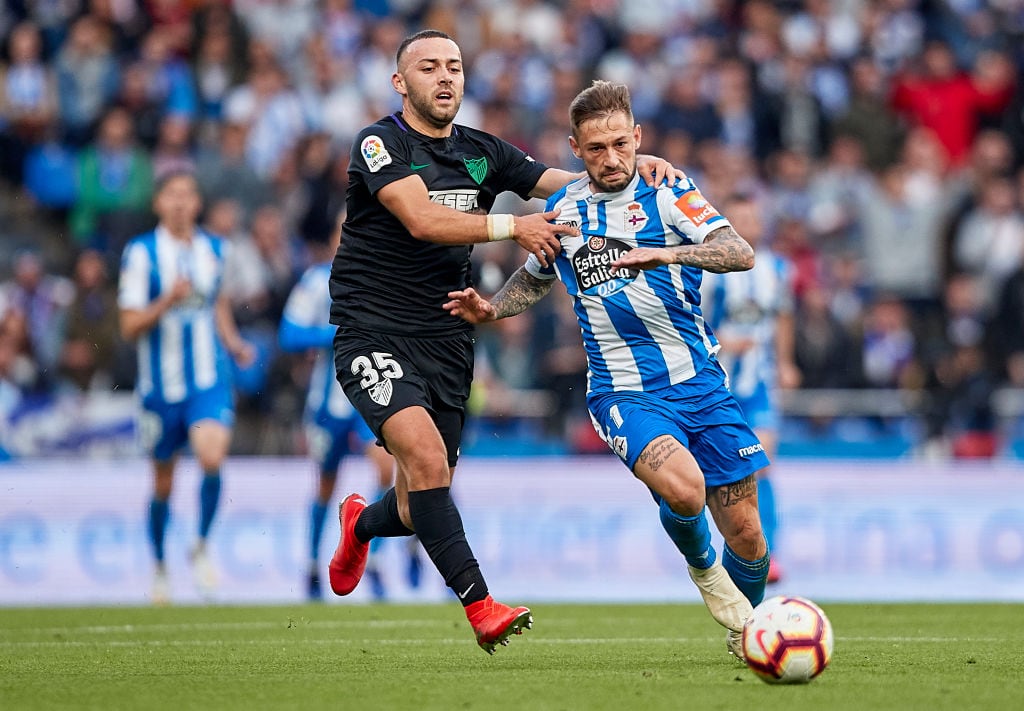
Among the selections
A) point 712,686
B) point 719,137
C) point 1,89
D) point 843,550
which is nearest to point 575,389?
point 843,550

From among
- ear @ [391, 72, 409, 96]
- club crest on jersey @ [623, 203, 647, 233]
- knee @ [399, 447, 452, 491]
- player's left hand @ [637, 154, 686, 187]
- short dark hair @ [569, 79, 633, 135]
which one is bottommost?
knee @ [399, 447, 452, 491]

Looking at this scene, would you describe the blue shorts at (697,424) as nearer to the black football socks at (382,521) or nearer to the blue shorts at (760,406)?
the black football socks at (382,521)

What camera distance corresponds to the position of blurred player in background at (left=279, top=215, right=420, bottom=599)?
12.3 meters

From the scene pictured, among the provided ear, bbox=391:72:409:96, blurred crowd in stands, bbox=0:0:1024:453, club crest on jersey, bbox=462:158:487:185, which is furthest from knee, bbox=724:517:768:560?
blurred crowd in stands, bbox=0:0:1024:453

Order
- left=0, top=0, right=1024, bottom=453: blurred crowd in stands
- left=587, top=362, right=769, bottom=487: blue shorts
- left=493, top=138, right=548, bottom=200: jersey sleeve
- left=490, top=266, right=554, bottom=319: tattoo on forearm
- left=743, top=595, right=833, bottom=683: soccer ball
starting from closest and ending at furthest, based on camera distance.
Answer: left=743, top=595, right=833, bottom=683: soccer ball → left=587, top=362, right=769, bottom=487: blue shorts → left=490, top=266, right=554, bottom=319: tattoo on forearm → left=493, top=138, right=548, bottom=200: jersey sleeve → left=0, top=0, right=1024, bottom=453: blurred crowd in stands

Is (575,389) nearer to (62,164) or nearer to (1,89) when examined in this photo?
(62,164)

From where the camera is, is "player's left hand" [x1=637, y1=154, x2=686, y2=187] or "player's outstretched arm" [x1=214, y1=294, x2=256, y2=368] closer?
"player's left hand" [x1=637, y1=154, x2=686, y2=187]

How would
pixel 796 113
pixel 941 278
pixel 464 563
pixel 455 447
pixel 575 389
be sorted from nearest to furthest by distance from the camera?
1. pixel 464 563
2. pixel 455 447
3. pixel 575 389
4. pixel 941 278
5. pixel 796 113

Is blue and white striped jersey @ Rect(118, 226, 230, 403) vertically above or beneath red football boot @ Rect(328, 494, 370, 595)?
above

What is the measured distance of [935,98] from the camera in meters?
18.0

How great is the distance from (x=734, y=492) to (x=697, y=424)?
0.34 m

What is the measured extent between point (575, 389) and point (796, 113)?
16.9 ft

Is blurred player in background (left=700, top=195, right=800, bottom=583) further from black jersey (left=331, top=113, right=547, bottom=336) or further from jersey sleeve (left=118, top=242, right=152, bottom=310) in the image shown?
black jersey (left=331, top=113, right=547, bottom=336)

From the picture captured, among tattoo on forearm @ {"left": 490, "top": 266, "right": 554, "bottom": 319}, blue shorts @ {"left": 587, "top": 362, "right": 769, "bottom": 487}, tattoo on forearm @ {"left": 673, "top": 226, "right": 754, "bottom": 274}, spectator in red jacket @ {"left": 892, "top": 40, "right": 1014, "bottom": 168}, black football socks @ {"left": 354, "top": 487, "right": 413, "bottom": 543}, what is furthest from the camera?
spectator in red jacket @ {"left": 892, "top": 40, "right": 1014, "bottom": 168}
